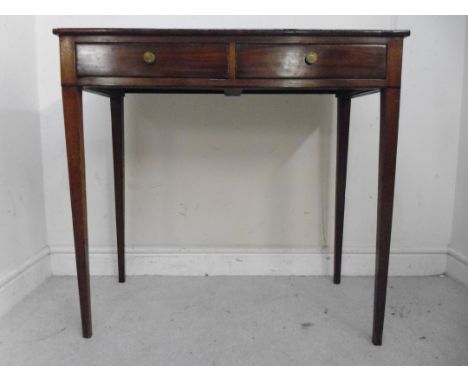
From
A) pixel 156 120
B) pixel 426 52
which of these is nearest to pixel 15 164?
pixel 156 120

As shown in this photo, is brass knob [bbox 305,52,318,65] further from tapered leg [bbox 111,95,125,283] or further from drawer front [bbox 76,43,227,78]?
tapered leg [bbox 111,95,125,283]

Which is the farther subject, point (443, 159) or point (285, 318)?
point (443, 159)

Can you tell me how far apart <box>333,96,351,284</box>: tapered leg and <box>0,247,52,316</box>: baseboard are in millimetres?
1042

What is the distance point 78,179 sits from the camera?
1.06 meters

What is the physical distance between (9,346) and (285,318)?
0.74 metres

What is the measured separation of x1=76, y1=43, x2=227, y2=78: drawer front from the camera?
39.8 inches

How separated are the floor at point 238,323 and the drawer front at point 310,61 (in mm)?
673

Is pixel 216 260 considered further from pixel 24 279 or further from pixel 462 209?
pixel 462 209

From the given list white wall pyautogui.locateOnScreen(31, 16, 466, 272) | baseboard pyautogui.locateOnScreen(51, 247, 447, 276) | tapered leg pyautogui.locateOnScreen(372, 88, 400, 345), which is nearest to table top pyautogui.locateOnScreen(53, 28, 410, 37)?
tapered leg pyautogui.locateOnScreen(372, 88, 400, 345)

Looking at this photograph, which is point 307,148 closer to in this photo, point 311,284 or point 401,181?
point 401,181

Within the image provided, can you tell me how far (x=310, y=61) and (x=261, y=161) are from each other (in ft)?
2.01

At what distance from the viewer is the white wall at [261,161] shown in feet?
5.00

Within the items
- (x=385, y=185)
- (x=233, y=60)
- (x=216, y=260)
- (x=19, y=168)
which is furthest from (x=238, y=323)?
(x=19, y=168)

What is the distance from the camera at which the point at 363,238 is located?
1.62 metres
